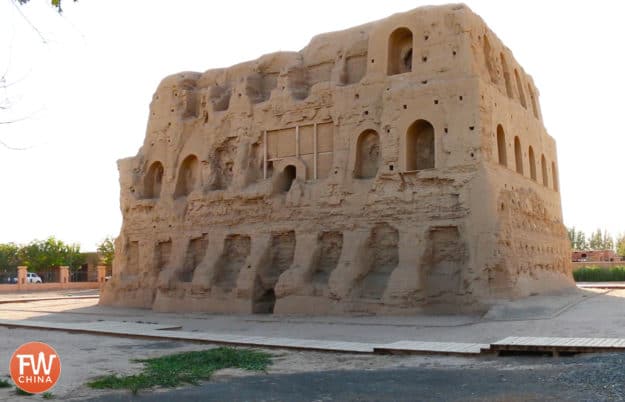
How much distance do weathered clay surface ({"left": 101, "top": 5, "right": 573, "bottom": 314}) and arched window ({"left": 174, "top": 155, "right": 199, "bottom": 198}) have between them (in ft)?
0.23

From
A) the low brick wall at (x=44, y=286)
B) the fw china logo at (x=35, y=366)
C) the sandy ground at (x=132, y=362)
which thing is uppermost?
the low brick wall at (x=44, y=286)

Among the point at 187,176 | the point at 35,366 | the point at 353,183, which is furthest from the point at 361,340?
the point at 187,176

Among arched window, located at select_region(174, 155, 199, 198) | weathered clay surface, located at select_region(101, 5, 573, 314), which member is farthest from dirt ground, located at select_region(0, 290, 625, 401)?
arched window, located at select_region(174, 155, 199, 198)

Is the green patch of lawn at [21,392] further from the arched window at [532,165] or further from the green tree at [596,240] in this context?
the green tree at [596,240]

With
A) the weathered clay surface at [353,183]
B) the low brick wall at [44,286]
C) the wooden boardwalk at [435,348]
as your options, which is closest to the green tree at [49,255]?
the low brick wall at [44,286]

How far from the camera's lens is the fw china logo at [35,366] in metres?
7.12

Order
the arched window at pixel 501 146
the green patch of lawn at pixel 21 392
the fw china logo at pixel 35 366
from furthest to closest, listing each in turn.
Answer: the arched window at pixel 501 146, the green patch of lawn at pixel 21 392, the fw china logo at pixel 35 366

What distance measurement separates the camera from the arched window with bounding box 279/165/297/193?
2394 centimetres

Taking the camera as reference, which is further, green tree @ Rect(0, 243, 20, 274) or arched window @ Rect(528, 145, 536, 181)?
green tree @ Rect(0, 243, 20, 274)

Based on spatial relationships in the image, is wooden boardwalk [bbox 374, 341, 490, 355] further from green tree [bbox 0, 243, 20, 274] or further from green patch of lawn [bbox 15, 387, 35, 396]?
green tree [bbox 0, 243, 20, 274]

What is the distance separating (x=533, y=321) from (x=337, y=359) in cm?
645

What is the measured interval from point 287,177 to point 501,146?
7.72 metres

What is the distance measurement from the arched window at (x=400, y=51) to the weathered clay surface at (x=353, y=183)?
53mm

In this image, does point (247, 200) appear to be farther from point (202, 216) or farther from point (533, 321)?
point (533, 321)
